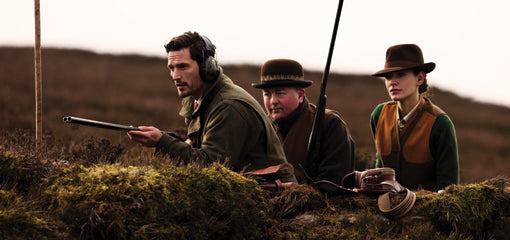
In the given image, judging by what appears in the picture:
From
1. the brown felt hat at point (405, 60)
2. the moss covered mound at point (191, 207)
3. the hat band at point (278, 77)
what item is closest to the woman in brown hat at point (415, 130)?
the brown felt hat at point (405, 60)

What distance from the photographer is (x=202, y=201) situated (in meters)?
4.14

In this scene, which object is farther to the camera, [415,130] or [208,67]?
[415,130]

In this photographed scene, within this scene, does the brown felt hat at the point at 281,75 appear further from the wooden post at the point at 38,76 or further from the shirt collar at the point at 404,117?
the wooden post at the point at 38,76

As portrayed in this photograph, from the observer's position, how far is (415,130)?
7.42 meters

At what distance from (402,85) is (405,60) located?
0.36m

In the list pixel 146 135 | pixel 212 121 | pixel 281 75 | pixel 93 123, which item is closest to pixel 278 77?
pixel 281 75

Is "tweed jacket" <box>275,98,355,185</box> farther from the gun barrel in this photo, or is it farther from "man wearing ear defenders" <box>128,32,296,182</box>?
the gun barrel

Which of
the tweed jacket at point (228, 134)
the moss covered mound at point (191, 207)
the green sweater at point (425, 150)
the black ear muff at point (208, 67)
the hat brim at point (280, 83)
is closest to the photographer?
the moss covered mound at point (191, 207)

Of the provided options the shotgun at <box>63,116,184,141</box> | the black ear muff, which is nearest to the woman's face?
the black ear muff

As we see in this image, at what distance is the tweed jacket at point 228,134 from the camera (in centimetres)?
513

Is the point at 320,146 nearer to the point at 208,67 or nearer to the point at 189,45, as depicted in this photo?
the point at 208,67

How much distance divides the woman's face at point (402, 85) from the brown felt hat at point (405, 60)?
0.09 meters

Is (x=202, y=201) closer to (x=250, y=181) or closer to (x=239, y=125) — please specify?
(x=250, y=181)

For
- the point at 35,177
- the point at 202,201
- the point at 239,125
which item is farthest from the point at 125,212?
the point at 239,125
